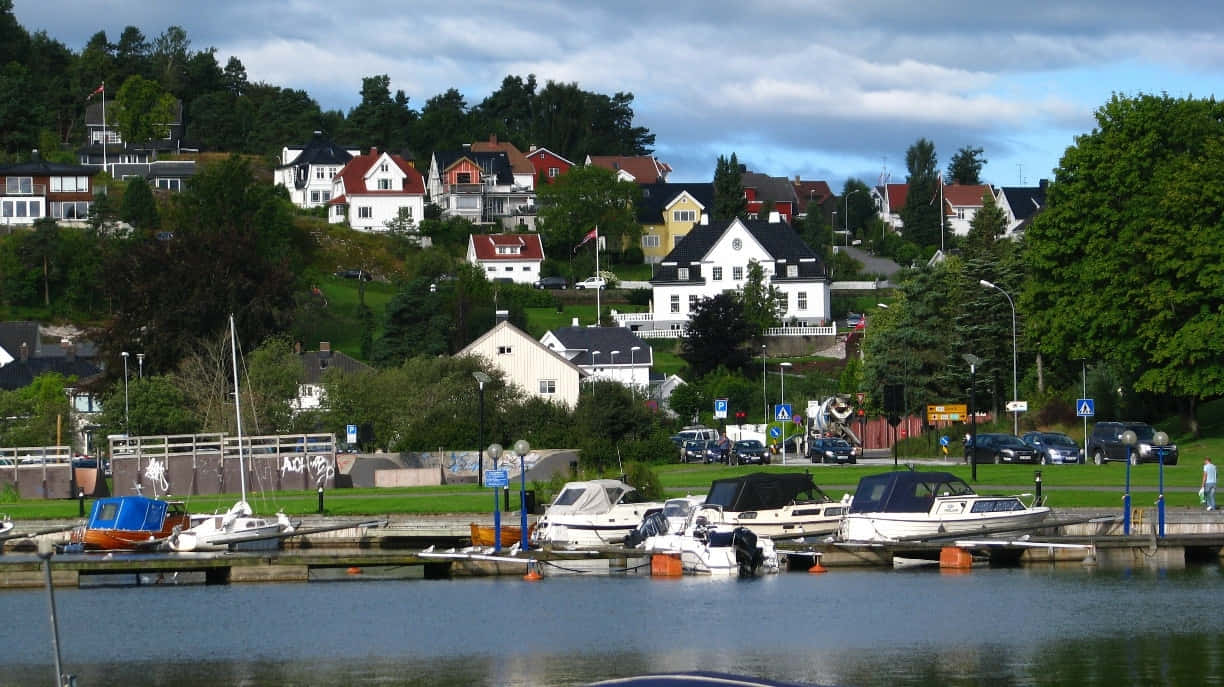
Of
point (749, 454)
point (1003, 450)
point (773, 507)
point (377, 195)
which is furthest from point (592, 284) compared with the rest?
point (773, 507)

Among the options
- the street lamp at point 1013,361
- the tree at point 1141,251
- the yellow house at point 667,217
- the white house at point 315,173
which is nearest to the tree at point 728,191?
Answer: the yellow house at point 667,217

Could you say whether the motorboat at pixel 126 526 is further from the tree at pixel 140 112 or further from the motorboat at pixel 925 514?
the tree at pixel 140 112

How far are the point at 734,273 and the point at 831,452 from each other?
66.7m

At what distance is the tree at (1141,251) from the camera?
69.1 metres

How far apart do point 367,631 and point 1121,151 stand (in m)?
50.1

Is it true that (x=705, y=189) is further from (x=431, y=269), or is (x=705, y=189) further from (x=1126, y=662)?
(x=1126, y=662)

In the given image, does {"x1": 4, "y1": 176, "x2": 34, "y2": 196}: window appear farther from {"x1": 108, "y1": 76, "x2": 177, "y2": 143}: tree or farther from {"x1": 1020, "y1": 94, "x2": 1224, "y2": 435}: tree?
{"x1": 1020, "y1": 94, "x2": 1224, "y2": 435}: tree

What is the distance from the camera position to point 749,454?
248 ft

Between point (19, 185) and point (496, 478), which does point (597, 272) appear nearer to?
point (19, 185)

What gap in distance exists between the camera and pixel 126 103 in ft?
596

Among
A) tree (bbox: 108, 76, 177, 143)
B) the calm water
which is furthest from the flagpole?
the calm water

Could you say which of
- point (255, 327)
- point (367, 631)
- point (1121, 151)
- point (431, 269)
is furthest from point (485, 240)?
point (367, 631)

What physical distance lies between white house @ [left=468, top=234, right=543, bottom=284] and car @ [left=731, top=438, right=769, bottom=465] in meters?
77.5

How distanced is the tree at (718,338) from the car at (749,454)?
41.8m
